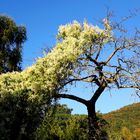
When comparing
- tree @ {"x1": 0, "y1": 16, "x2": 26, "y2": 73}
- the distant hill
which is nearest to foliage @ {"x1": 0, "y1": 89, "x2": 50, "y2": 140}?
tree @ {"x1": 0, "y1": 16, "x2": 26, "y2": 73}

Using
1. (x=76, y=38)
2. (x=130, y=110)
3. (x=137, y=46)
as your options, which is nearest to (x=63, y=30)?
(x=76, y=38)

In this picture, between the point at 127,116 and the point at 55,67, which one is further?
the point at 127,116

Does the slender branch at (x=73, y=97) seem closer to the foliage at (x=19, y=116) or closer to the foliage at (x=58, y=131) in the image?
the foliage at (x=58, y=131)

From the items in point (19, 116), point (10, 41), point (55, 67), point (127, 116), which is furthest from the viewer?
point (127, 116)

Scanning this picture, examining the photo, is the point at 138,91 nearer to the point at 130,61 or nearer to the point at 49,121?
the point at 130,61

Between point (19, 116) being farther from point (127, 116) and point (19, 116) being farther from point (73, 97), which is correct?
point (127, 116)

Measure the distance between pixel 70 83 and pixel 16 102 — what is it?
358 centimetres

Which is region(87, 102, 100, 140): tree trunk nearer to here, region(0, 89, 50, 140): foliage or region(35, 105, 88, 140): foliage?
region(35, 105, 88, 140): foliage

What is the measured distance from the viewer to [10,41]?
37531 millimetres

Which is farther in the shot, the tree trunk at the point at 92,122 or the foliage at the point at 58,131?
the tree trunk at the point at 92,122

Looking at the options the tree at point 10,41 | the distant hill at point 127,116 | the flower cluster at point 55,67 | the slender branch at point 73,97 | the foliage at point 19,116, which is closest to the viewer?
the foliage at point 19,116

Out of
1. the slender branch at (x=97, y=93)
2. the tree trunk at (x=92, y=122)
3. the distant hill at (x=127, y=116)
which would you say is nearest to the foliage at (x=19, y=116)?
the tree trunk at (x=92, y=122)

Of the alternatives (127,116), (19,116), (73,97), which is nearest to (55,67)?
(73,97)

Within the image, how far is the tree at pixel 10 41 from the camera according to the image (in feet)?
120
